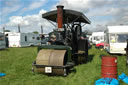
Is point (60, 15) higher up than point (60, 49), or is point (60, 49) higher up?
Result: point (60, 15)

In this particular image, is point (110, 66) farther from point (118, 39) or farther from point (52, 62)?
point (118, 39)

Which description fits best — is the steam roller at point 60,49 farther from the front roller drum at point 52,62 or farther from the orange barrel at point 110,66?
the orange barrel at point 110,66

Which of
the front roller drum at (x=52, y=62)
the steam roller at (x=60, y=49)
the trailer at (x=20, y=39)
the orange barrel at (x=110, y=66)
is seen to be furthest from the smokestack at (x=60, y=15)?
the trailer at (x=20, y=39)

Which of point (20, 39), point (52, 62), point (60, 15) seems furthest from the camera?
point (20, 39)

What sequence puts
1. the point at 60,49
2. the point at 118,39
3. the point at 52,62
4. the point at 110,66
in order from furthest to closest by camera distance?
the point at 118,39 < the point at 60,49 < the point at 52,62 < the point at 110,66

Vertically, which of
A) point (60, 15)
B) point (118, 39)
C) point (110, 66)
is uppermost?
point (60, 15)

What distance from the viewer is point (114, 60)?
19.0 feet

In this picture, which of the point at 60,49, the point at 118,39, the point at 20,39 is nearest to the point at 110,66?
the point at 60,49

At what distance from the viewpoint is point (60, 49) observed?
6.92 metres

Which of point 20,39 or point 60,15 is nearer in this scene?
point 60,15

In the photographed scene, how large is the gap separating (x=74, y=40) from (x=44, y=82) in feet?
13.4

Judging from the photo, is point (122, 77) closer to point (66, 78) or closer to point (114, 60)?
point (114, 60)

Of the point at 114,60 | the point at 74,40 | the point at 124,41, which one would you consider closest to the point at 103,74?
the point at 114,60

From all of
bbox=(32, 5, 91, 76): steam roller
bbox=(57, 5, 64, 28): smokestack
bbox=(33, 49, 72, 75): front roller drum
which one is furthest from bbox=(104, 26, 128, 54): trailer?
bbox=(33, 49, 72, 75): front roller drum
